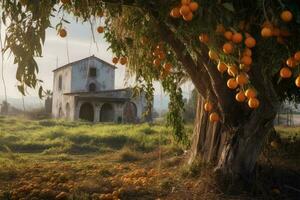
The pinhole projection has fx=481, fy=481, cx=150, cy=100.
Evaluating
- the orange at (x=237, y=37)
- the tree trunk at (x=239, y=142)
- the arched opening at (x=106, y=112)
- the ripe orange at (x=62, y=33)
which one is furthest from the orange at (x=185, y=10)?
the arched opening at (x=106, y=112)

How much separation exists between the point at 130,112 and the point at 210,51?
3495 centimetres

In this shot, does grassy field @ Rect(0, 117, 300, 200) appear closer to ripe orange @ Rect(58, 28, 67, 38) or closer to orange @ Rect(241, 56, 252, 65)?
ripe orange @ Rect(58, 28, 67, 38)

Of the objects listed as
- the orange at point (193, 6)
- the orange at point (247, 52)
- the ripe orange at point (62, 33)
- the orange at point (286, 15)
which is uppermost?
the ripe orange at point (62, 33)

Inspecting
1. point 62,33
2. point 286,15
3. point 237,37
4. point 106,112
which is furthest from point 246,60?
point 106,112

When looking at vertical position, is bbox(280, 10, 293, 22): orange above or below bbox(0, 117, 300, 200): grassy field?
above

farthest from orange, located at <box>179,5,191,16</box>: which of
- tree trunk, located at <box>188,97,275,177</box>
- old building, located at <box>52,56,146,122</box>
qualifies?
old building, located at <box>52,56,146,122</box>

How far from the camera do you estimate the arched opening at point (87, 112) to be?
40.0 meters

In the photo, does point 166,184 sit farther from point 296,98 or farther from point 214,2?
point 296,98

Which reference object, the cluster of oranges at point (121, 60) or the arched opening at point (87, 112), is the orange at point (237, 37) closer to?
the cluster of oranges at point (121, 60)

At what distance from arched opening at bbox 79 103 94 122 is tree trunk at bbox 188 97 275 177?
32462mm

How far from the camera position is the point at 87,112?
40469 mm

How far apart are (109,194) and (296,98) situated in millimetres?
6979

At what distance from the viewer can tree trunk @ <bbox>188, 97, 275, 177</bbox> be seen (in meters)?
7.18

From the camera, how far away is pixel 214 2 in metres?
4.31
